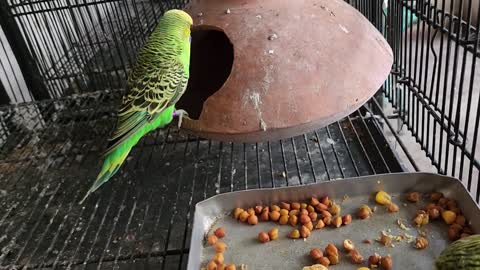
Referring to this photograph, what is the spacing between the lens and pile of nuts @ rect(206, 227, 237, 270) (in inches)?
40.6

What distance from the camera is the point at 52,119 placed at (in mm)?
2248

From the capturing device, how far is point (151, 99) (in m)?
1.08

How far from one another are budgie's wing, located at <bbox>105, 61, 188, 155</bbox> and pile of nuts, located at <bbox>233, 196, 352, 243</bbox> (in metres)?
0.34

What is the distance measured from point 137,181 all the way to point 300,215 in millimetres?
806

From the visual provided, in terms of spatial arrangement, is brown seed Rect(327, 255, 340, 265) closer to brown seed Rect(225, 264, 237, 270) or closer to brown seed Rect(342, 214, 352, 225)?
brown seed Rect(342, 214, 352, 225)

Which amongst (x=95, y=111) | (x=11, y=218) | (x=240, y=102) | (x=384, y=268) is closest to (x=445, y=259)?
(x=384, y=268)

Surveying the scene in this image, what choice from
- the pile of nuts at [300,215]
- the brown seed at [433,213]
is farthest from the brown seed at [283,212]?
the brown seed at [433,213]

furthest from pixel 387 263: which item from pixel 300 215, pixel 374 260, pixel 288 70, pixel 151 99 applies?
pixel 151 99

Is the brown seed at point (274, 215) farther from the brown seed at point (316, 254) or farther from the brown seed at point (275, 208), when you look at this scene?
the brown seed at point (316, 254)

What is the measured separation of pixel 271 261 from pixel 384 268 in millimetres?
257

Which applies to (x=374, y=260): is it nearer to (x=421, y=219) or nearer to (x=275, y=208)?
(x=421, y=219)

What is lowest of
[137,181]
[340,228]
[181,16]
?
[137,181]

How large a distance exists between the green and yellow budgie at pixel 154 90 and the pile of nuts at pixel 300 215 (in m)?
0.31

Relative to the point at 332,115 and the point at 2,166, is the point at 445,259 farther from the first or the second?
the point at 2,166
